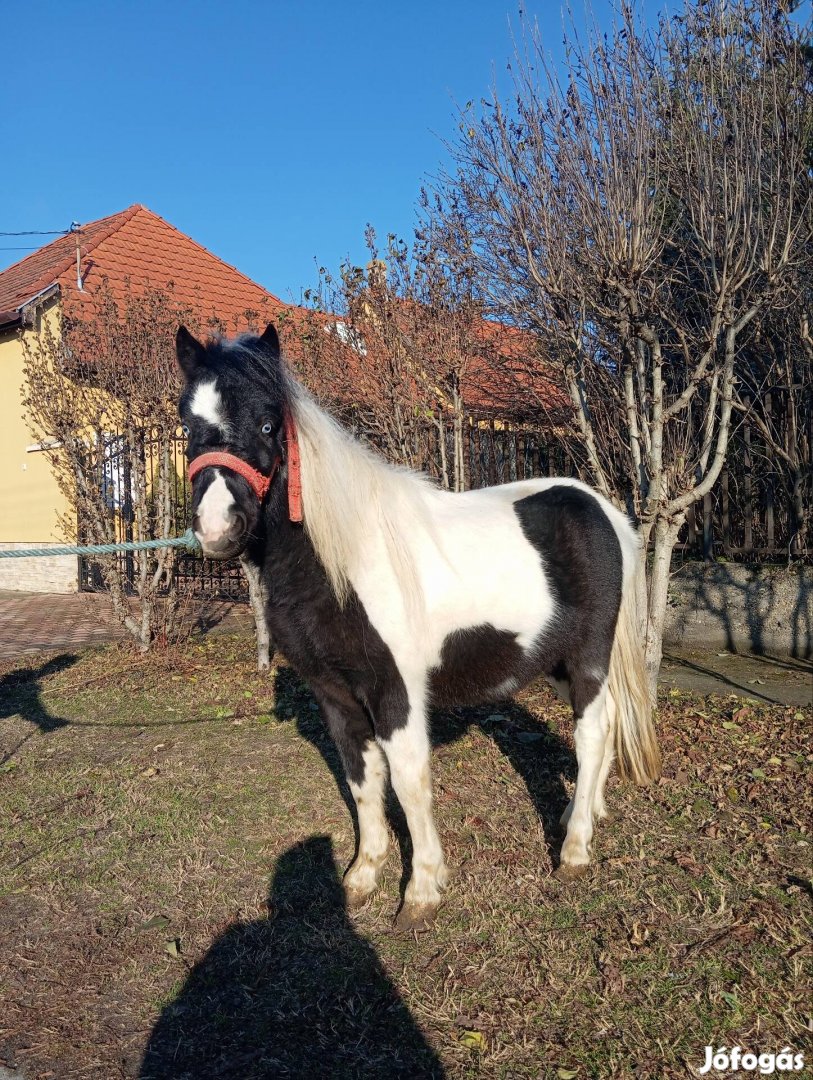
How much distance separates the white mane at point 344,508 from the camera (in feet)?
9.98

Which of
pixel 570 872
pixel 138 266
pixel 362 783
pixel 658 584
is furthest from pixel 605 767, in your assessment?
pixel 138 266

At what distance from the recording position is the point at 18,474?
48.8 feet

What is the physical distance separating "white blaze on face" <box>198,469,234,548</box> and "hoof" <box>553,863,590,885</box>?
2.13 metres

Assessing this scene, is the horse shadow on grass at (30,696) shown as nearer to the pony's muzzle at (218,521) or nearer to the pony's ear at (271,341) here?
the pony's muzzle at (218,521)

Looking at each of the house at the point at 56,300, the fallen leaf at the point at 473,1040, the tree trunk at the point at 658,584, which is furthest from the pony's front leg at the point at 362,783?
the house at the point at 56,300

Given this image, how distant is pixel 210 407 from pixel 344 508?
642 mm

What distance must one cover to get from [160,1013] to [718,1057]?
70.5 inches

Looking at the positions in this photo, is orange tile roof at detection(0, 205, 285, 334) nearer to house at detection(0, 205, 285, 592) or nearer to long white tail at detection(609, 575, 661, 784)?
house at detection(0, 205, 285, 592)

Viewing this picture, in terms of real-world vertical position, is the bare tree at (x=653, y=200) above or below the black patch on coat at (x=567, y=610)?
above

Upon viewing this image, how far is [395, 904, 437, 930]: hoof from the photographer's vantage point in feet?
10.2

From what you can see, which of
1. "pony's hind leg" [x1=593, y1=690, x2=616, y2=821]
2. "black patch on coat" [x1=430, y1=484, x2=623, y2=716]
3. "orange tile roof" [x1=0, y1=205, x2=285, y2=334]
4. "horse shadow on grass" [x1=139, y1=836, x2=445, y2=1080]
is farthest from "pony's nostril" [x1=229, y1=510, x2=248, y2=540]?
"orange tile roof" [x1=0, y1=205, x2=285, y2=334]

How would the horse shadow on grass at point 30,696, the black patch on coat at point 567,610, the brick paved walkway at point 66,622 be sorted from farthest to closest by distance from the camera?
the brick paved walkway at point 66,622
the horse shadow on grass at point 30,696
the black patch on coat at point 567,610

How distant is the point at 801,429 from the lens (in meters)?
8.02

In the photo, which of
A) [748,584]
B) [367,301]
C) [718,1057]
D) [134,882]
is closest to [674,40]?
[367,301]
